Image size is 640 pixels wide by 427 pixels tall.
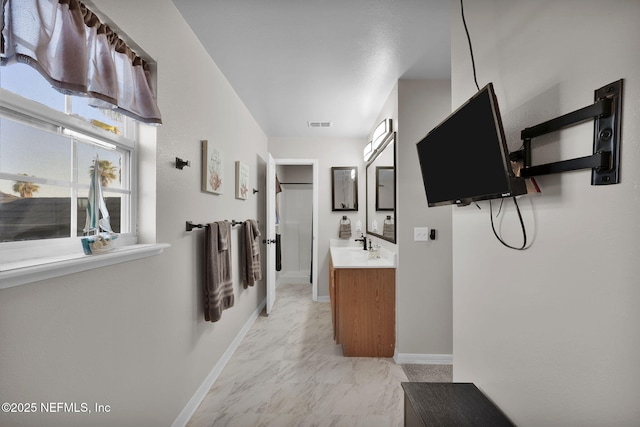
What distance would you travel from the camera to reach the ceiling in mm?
Answer: 1580

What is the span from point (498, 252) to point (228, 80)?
2.42 m

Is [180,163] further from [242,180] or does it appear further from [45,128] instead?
[242,180]

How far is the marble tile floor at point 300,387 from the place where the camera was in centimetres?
175

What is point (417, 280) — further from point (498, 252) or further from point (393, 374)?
point (498, 252)

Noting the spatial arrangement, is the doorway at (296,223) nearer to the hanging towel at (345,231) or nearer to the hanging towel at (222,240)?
the hanging towel at (345,231)

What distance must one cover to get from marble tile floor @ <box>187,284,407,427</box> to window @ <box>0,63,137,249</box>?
146cm

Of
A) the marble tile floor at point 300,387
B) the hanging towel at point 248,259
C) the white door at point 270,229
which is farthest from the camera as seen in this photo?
the white door at point 270,229

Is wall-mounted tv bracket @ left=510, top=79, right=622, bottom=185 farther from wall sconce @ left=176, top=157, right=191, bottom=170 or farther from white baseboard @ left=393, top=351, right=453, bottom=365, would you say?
white baseboard @ left=393, top=351, right=453, bottom=365

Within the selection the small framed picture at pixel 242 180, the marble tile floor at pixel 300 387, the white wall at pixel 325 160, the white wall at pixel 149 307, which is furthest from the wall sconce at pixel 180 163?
the white wall at pixel 325 160

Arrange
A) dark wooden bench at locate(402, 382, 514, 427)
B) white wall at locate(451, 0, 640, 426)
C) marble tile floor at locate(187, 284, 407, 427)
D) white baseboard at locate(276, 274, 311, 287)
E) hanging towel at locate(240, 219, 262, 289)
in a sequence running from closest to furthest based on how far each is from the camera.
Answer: white wall at locate(451, 0, 640, 426)
dark wooden bench at locate(402, 382, 514, 427)
marble tile floor at locate(187, 284, 407, 427)
hanging towel at locate(240, 219, 262, 289)
white baseboard at locate(276, 274, 311, 287)

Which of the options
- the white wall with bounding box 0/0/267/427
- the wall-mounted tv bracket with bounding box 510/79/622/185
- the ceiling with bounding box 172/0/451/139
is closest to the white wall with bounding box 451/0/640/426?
the wall-mounted tv bracket with bounding box 510/79/622/185

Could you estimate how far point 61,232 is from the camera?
99 cm

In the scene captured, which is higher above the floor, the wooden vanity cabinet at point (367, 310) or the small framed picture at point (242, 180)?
the small framed picture at point (242, 180)

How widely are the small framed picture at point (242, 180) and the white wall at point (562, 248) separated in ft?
7.06
